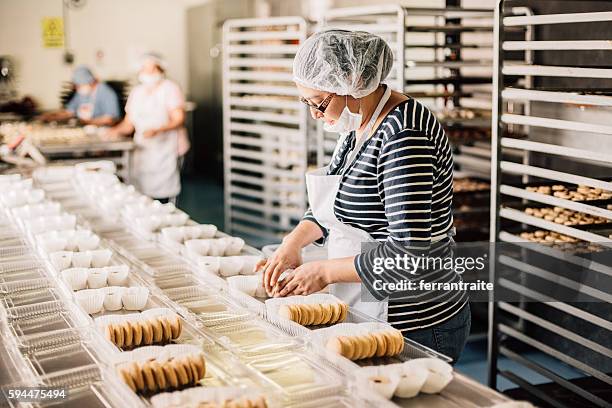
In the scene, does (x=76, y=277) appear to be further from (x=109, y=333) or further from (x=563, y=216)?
(x=563, y=216)

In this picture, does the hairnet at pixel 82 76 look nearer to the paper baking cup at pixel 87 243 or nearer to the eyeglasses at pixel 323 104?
the paper baking cup at pixel 87 243

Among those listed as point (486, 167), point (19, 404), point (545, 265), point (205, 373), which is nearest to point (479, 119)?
Result: point (486, 167)

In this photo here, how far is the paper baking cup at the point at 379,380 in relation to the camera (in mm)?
1871

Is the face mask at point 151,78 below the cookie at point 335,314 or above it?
above

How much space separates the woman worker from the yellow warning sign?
10.9 metres

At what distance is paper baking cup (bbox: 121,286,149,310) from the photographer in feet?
8.45

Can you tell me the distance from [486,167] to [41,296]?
13.1 feet

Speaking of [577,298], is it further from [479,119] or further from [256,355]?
[256,355]

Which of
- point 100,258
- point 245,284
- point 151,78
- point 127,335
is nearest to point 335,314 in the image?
point 245,284

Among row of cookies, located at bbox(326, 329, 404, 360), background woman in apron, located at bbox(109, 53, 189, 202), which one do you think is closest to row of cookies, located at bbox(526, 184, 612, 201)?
row of cookies, located at bbox(326, 329, 404, 360)

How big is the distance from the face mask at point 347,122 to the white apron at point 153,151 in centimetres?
554

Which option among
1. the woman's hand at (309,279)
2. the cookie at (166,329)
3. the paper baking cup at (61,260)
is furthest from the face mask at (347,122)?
the paper baking cup at (61,260)

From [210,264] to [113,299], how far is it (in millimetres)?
467

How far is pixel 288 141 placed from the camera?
25.4ft
